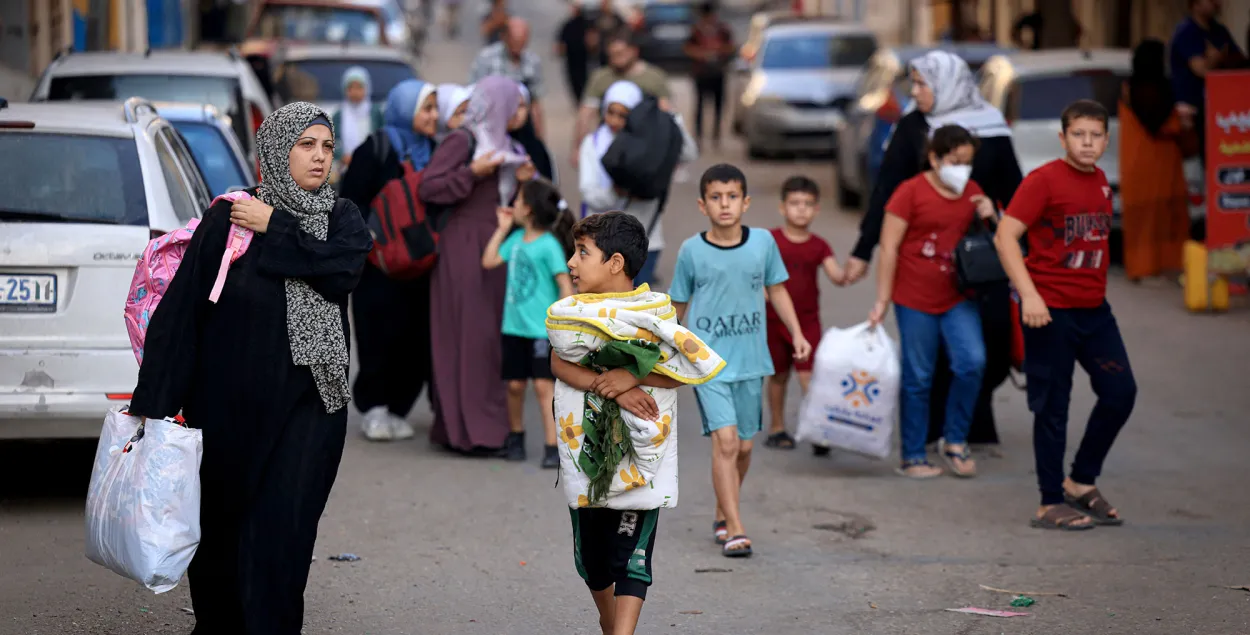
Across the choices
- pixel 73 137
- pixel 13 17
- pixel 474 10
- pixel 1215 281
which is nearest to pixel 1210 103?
pixel 1215 281

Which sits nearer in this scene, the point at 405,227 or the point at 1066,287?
the point at 1066,287

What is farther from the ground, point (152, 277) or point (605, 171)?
point (152, 277)

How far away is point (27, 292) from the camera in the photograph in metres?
6.86

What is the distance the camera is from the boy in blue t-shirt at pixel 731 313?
6.72 m

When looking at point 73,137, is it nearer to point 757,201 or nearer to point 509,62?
point 509,62

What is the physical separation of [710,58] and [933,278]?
1543 cm

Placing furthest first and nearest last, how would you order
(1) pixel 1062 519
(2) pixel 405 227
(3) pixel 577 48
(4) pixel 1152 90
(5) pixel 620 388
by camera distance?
1. (3) pixel 577 48
2. (4) pixel 1152 90
3. (2) pixel 405 227
4. (1) pixel 1062 519
5. (5) pixel 620 388

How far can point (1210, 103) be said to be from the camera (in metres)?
12.6

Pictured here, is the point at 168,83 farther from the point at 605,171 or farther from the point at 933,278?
the point at 933,278

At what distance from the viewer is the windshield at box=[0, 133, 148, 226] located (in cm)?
705

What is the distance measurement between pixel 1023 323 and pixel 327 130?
11.2 feet

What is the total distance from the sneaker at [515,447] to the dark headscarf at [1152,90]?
690cm

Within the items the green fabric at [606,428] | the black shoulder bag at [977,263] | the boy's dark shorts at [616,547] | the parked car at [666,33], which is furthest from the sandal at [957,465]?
the parked car at [666,33]

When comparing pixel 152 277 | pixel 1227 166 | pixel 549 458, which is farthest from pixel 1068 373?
pixel 1227 166
